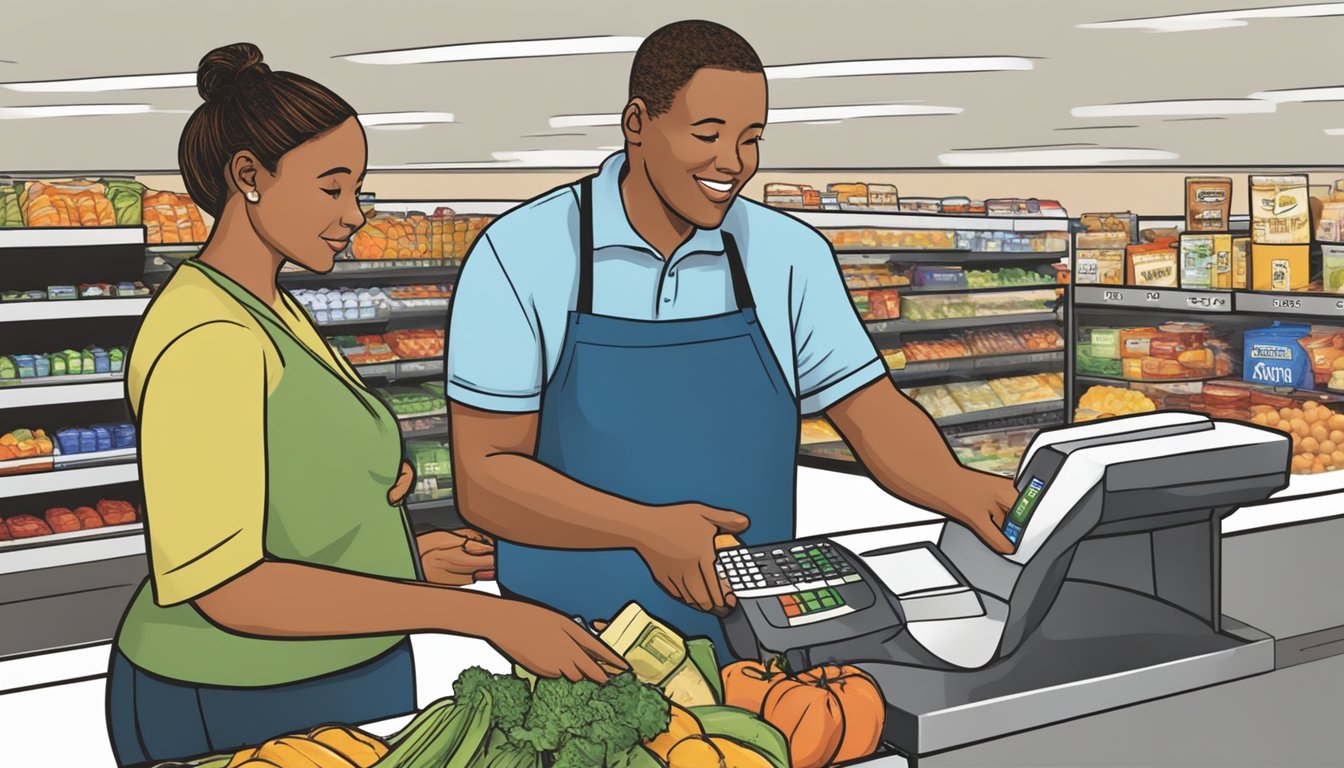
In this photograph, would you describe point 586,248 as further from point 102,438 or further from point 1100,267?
point 1100,267

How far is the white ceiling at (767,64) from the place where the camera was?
66.0 inches

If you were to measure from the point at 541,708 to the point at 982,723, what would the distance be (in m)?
0.63

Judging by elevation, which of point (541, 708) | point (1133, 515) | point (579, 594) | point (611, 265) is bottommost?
point (579, 594)

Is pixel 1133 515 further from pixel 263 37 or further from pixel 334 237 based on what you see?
pixel 263 37

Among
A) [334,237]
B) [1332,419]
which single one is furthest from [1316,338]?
[334,237]

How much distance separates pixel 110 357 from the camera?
429cm

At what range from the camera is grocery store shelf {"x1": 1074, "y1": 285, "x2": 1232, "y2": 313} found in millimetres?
5145

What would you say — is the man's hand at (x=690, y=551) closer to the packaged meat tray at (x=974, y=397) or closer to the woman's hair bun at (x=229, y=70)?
the woman's hair bun at (x=229, y=70)

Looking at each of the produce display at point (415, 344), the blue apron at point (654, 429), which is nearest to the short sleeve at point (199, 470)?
the blue apron at point (654, 429)

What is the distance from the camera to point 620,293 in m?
2.16

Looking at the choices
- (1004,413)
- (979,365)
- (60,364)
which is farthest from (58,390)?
(1004,413)

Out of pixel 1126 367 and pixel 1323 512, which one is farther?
pixel 1126 367

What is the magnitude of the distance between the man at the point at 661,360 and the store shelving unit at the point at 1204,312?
133 inches

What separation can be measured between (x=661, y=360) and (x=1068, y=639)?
88cm
